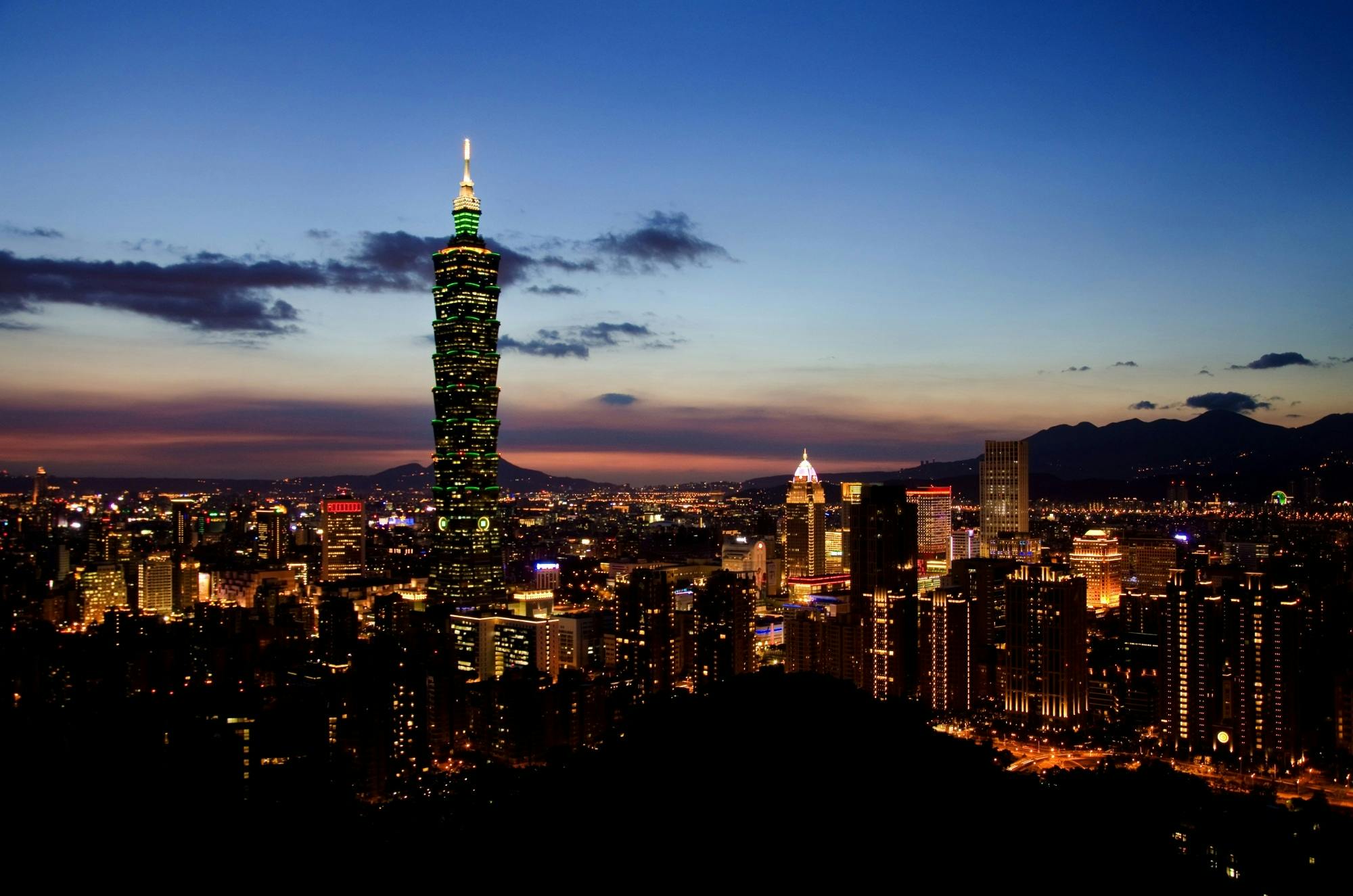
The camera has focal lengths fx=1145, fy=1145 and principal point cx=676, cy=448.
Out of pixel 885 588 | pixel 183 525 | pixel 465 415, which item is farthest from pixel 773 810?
pixel 183 525

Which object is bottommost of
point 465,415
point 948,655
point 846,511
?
point 948,655

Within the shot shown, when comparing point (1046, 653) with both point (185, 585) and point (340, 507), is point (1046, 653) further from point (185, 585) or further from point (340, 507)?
point (340, 507)

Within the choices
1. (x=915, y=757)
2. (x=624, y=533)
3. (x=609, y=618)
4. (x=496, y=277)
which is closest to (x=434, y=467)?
(x=496, y=277)

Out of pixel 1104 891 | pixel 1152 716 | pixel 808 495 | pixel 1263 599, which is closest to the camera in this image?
pixel 1104 891

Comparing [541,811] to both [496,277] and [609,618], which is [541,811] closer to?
[609,618]

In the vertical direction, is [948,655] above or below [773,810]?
below
